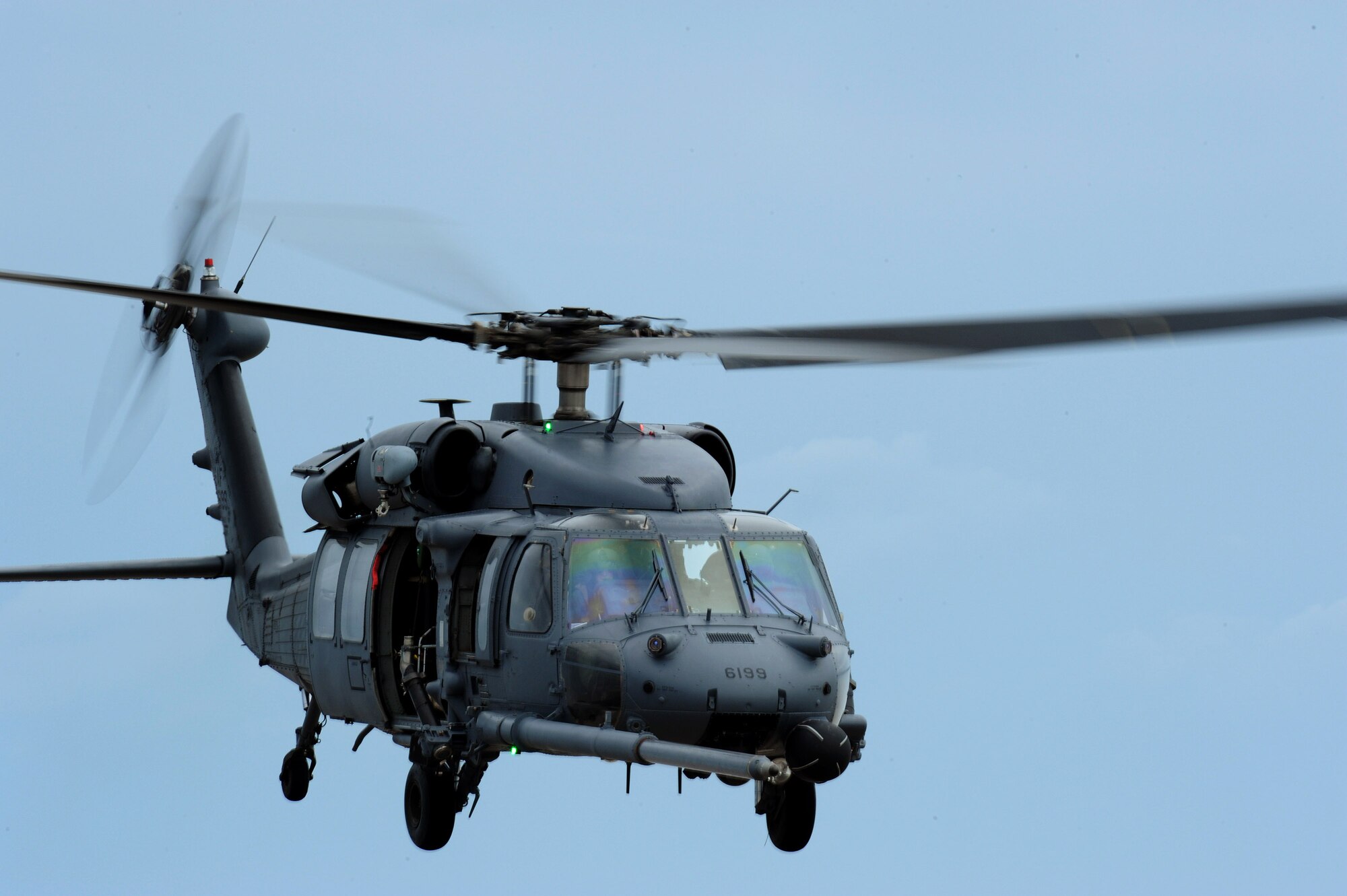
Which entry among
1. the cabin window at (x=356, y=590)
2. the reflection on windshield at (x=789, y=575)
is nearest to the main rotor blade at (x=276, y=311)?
the cabin window at (x=356, y=590)

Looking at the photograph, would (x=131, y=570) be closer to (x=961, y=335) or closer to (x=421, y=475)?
(x=421, y=475)

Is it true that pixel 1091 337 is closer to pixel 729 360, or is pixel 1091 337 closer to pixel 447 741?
pixel 729 360

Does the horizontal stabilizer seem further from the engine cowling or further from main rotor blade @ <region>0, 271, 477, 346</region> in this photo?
main rotor blade @ <region>0, 271, 477, 346</region>

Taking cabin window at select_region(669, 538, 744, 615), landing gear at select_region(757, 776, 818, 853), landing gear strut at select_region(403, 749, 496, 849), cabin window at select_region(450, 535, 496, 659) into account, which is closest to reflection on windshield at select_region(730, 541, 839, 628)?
cabin window at select_region(669, 538, 744, 615)

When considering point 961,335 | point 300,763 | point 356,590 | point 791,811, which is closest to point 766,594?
point 791,811

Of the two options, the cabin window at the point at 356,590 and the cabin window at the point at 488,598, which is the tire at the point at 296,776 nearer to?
the cabin window at the point at 356,590

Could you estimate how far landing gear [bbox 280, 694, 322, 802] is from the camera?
16266 mm

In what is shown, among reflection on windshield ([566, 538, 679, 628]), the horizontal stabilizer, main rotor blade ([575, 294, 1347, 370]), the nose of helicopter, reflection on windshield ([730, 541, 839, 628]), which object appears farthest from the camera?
the horizontal stabilizer

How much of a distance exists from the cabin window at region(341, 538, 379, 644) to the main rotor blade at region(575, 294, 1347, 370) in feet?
10.2

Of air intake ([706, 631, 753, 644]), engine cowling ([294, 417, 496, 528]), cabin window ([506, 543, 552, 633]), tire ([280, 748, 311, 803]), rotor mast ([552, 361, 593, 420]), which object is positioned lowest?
tire ([280, 748, 311, 803])

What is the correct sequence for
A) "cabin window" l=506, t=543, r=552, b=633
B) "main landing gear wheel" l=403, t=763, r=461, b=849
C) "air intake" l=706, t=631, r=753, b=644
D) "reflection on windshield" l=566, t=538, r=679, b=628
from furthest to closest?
→ "main landing gear wheel" l=403, t=763, r=461, b=849, "cabin window" l=506, t=543, r=552, b=633, "reflection on windshield" l=566, t=538, r=679, b=628, "air intake" l=706, t=631, r=753, b=644

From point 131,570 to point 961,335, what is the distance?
30.9 feet

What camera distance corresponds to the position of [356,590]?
565 inches

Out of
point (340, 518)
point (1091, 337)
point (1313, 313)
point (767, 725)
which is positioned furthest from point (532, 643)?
point (1313, 313)
